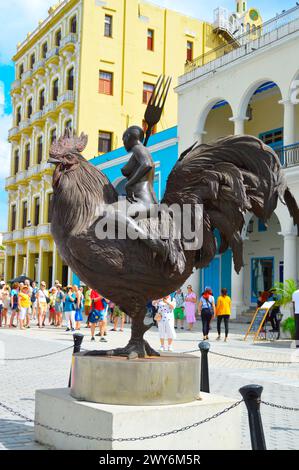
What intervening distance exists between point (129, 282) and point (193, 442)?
152cm

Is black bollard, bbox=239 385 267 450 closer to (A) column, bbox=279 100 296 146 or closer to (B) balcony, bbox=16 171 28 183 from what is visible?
(A) column, bbox=279 100 296 146

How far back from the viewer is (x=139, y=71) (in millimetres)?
37344

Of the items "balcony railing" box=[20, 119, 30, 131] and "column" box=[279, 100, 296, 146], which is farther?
"balcony railing" box=[20, 119, 30, 131]

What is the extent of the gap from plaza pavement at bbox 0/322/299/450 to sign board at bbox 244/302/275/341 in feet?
0.92

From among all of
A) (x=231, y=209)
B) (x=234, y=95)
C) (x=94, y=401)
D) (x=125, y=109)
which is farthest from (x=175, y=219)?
(x=125, y=109)

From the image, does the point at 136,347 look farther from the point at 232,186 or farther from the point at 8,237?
the point at 8,237

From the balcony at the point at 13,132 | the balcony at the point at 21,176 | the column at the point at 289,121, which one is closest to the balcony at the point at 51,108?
the balcony at the point at 21,176

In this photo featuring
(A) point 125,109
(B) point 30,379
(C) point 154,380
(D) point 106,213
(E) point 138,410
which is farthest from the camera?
(A) point 125,109

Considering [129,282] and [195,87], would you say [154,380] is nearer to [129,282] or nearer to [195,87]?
[129,282]

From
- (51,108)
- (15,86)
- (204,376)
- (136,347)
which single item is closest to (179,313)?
(204,376)

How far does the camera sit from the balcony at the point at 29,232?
3944 centimetres

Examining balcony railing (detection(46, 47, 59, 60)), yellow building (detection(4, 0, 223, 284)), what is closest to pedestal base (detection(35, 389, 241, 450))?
yellow building (detection(4, 0, 223, 284))

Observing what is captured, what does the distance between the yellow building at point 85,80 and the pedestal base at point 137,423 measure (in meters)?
29.7

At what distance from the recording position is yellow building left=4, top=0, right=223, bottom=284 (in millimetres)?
35531
